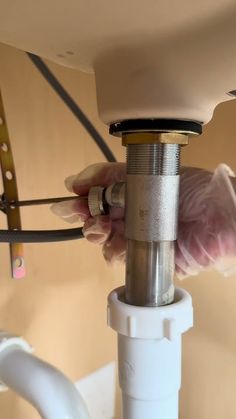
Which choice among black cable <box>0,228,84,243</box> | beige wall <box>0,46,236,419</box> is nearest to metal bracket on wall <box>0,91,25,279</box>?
beige wall <box>0,46,236,419</box>

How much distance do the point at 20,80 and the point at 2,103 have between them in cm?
5

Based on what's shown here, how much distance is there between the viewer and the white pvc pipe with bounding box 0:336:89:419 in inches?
16.6

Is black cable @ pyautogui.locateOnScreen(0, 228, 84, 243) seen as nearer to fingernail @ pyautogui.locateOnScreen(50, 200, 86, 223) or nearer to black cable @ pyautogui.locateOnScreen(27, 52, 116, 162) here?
fingernail @ pyautogui.locateOnScreen(50, 200, 86, 223)

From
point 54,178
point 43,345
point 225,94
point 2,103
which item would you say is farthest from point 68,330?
point 225,94

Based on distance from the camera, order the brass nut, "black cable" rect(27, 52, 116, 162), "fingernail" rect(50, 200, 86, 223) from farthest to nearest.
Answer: "black cable" rect(27, 52, 116, 162)
"fingernail" rect(50, 200, 86, 223)
the brass nut

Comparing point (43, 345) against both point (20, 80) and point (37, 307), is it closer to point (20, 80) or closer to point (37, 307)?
point (37, 307)

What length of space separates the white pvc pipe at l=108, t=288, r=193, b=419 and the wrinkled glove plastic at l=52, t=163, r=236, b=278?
6 cm

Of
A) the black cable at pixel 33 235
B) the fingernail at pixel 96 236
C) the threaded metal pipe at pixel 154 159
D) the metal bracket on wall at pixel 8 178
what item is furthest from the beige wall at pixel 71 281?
the threaded metal pipe at pixel 154 159

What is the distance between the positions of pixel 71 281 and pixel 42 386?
38 centimetres

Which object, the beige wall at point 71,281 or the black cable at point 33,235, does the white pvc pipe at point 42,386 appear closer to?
the black cable at point 33,235

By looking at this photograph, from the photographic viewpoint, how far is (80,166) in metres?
0.78

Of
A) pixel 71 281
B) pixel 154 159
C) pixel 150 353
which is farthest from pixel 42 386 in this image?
pixel 71 281

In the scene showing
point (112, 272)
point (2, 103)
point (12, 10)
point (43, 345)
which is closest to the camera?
point (12, 10)

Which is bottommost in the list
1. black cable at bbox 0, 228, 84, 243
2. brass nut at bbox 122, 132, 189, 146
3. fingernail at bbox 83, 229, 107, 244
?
black cable at bbox 0, 228, 84, 243
